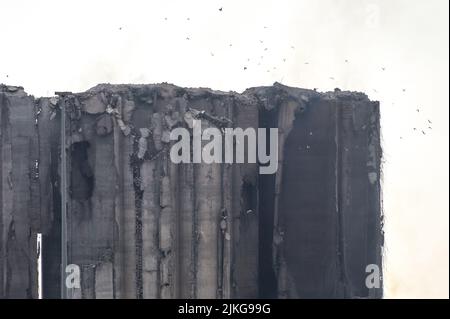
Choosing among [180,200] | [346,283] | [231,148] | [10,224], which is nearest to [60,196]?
[10,224]

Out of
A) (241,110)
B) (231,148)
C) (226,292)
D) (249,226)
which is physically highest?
(241,110)

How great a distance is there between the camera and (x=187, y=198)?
1206 cm

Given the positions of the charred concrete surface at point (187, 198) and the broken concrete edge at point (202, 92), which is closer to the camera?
the charred concrete surface at point (187, 198)

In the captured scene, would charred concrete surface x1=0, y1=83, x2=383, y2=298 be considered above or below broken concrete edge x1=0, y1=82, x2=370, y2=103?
below

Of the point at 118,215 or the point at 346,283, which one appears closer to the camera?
the point at 118,215

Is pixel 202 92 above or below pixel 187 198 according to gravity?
above

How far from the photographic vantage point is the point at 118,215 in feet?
38.7

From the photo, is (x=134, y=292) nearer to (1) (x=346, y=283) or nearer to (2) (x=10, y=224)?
(2) (x=10, y=224)

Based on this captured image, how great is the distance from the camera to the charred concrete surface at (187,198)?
38.9 ft

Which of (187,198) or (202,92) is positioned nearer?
(187,198)

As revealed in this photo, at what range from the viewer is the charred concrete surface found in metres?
11.9

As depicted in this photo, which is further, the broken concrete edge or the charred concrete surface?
the broken concrete edge

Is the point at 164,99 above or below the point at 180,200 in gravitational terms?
above

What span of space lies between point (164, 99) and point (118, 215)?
7.55 feet
